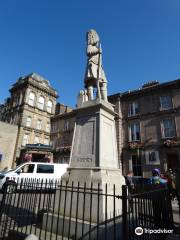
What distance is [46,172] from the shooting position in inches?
536

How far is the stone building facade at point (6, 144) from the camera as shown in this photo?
81.2 ft

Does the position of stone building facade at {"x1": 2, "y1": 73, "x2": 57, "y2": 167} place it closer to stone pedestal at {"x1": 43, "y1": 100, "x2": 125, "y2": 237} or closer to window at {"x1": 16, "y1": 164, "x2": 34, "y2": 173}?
window at {"x1": 16, "y1": 164, "x2": 34, "y2": 173}

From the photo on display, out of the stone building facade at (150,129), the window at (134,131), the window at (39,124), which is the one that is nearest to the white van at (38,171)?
the stone building facade at (150,129)

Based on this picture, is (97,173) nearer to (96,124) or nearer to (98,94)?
(96,124)

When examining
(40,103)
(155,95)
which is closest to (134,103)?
(155,95)

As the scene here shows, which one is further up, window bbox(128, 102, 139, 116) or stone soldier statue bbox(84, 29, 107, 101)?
window bbox(128, 102, 139, 116)

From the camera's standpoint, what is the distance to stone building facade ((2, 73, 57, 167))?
2641 centimetres

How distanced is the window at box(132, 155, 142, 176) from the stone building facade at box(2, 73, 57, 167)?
13425 millimetres

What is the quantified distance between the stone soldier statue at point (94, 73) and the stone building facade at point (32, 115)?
71.8 ft

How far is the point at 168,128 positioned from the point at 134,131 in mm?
3925

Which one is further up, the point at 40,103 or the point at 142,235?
the point at 40,103

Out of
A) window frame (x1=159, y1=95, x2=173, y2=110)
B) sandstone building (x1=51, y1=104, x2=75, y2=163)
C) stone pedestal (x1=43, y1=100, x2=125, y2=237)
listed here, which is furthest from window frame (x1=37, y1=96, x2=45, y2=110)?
stone pedestal (x1=43, y1=100, x2=125, y2=237)

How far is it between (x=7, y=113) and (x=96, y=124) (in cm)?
3064

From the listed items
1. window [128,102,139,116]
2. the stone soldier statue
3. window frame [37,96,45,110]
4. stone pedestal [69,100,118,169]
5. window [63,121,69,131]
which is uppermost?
window frame [37,96,45,110]
